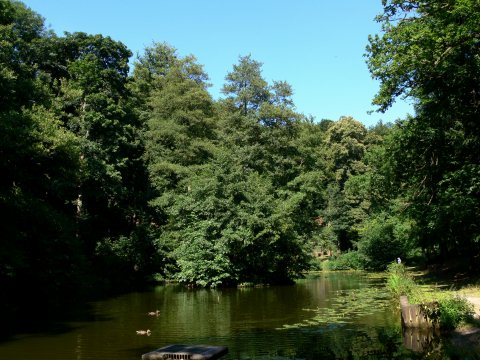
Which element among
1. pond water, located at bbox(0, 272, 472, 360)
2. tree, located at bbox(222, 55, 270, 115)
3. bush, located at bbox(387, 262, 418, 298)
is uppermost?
tree, located at bbox(222, 55, 270, 115)

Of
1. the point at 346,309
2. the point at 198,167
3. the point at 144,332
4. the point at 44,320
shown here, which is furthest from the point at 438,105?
the point at 198,167

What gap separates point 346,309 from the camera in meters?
17.9

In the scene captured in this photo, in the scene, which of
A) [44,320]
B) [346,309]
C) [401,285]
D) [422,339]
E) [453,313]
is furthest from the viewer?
[346,309]

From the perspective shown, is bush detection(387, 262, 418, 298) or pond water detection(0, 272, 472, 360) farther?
bush detection(387, 262, 418, 298)

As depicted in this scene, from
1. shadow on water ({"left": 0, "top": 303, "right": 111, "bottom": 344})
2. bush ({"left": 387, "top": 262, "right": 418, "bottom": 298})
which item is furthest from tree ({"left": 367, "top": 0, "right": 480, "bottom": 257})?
shadow on water ({"left": 0, "top": 303, "right": 111, "bottom": 344})

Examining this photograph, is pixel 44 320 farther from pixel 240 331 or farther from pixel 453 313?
pixel 453 313

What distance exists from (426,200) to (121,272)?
2207 centimetres

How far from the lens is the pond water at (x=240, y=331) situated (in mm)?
11023

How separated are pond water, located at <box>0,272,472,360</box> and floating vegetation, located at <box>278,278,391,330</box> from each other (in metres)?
0.03

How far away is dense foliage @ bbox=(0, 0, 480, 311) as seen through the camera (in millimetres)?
18078

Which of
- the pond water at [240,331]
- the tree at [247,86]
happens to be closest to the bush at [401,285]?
the pond water at [240,331]

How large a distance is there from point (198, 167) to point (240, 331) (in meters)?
24.8

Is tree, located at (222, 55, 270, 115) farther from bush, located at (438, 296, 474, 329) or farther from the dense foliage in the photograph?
bush, located at (438, 296, 474, 329)

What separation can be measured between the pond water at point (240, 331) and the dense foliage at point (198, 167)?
4.89 meters
